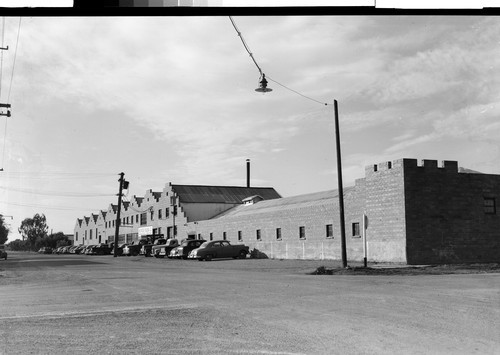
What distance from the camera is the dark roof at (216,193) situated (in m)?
60.4

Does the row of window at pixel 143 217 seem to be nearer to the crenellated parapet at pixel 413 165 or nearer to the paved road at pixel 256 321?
the crenellated parapet at pixel 413 165

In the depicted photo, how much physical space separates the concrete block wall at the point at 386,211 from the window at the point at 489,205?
→ 5.47 metres

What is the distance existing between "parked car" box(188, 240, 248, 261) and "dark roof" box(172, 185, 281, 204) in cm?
2114

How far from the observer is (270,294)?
525 inches

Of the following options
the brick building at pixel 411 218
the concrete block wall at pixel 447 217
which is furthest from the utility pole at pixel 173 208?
the concrete block wall at pixel 447 217

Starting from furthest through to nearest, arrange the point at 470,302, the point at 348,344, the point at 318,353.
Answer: the point at 470,302
the point at 348,344
the point at 318,353

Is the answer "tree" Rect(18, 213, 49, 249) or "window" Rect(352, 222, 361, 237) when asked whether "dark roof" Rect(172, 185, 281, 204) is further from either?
"window" Rect(352, 222, 361, 237)

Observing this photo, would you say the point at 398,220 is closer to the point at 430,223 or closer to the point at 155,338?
the point at 430,223

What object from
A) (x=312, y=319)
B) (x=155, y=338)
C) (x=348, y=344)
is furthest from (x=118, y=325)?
(x=348, y=344)

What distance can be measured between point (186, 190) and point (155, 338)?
53717 mm

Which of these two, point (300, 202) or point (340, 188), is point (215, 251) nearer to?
point (300, 202)

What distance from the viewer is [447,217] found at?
28.6 metres

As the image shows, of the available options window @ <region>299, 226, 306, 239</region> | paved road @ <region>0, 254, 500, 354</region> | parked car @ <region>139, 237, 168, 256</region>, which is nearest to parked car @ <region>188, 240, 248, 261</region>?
window @ <region>299, 226, 306, 239</region>

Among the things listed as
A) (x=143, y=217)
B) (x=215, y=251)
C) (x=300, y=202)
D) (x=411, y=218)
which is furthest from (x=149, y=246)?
(x=411, y=218)
